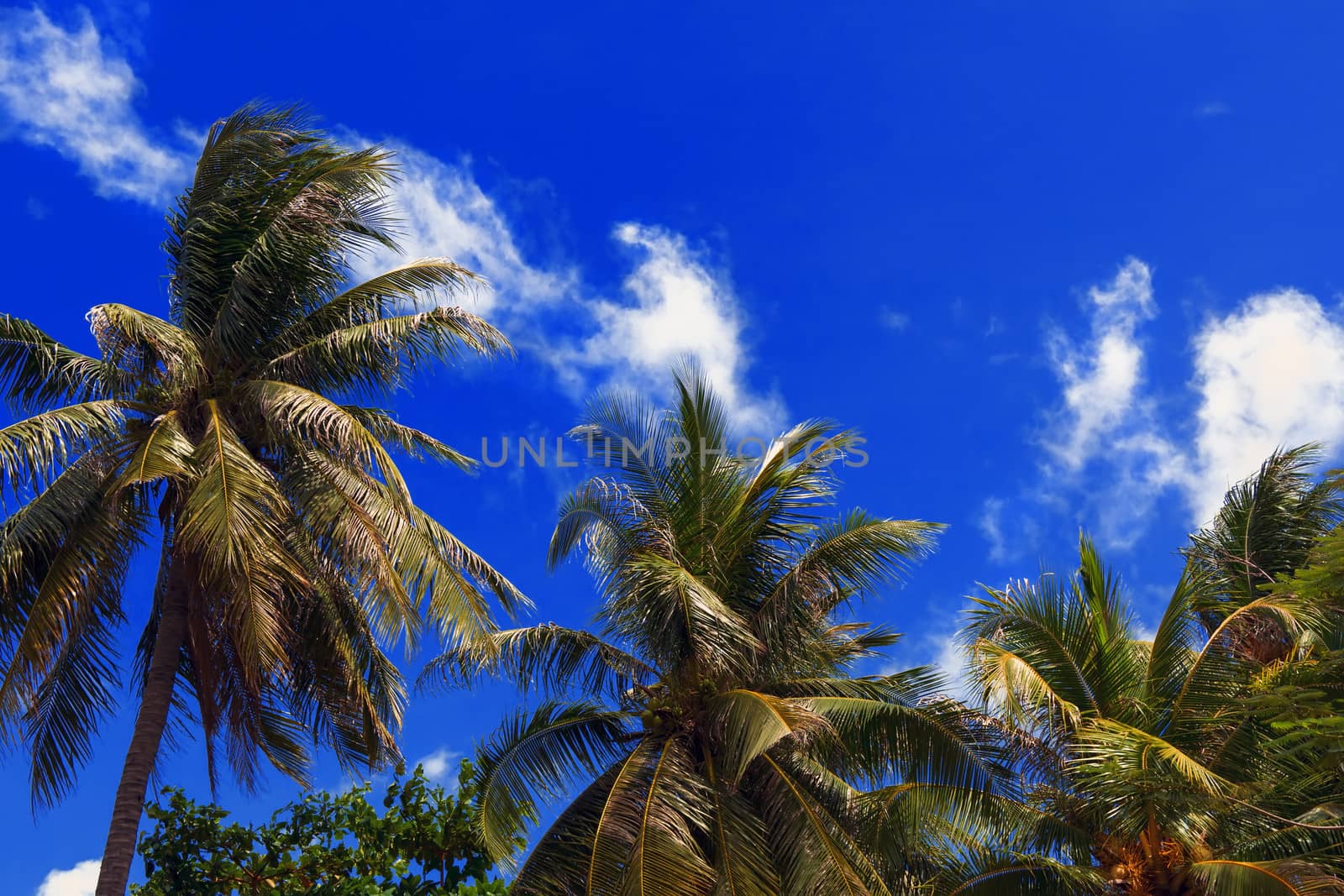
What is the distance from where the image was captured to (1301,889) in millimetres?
9922

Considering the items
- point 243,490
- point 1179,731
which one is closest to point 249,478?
point 243,490

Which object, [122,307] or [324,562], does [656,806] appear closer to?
[324,562]

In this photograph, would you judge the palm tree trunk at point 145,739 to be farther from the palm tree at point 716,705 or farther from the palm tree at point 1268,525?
the palm tree at point 1268,525

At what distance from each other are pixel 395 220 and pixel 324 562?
171 inches

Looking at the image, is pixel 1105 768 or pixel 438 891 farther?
pixel 438 891

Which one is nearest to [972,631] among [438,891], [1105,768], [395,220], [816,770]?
[816,770]

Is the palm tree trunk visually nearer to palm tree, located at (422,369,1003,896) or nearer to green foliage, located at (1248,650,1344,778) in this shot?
palm tree, located at (422,369,1003,896)

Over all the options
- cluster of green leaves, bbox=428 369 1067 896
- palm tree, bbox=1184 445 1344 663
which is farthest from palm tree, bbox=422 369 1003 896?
palm tree, bbox=1184 445 1344 663

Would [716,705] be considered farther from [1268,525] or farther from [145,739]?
[1268,525]

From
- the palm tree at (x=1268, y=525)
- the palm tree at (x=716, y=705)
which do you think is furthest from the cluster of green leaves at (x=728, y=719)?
the palm tree at (x=1268, y=525)

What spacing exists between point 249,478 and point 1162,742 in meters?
8.64

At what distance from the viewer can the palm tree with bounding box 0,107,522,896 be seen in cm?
1223

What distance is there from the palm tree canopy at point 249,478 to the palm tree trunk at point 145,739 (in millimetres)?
180

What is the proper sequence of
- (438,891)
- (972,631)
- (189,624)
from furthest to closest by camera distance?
(972,631) < (189,624) < (438,891)
